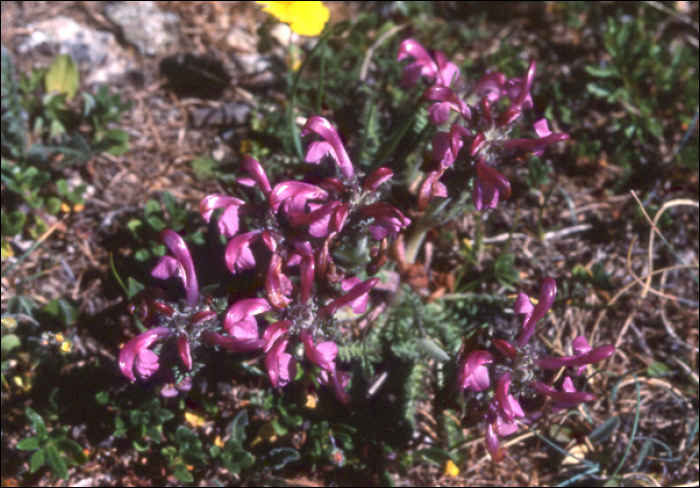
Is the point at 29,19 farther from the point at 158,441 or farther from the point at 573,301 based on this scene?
the point at 573,301

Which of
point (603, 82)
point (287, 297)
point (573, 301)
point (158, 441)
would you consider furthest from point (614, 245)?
point (158, 441)

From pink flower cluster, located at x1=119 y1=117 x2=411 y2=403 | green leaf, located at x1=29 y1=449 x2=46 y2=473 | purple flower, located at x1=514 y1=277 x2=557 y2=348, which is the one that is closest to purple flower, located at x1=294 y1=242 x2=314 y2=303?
pink flower cluster, located at x1=119 y1=117 x2=411 y2=403

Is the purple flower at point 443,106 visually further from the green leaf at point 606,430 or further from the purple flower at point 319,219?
the green leaf at point 606,430

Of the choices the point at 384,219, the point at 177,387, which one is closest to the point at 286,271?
the point at 384,219

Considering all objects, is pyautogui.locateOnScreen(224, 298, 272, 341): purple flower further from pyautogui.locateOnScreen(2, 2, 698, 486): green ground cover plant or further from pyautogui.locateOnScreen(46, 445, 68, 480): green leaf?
pyautogui.locateOnScreen(46, 445, 68, 480): green leaf

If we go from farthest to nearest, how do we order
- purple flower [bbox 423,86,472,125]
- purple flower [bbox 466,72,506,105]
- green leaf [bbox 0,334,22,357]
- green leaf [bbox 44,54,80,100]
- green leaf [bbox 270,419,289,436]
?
green leaf [bbox 44,54,80,100] → green leaf [bbox 0,334,22,357] → green leaf [bbox 270,419,289,436] → purple flower [bbox 466,72,506,105] → purple flower [bbox 423,86,472,125]

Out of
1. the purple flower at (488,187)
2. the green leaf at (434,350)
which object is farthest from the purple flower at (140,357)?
the purple flower at (488,187)

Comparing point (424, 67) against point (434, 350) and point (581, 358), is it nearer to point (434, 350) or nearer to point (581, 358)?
point (434, 350)
